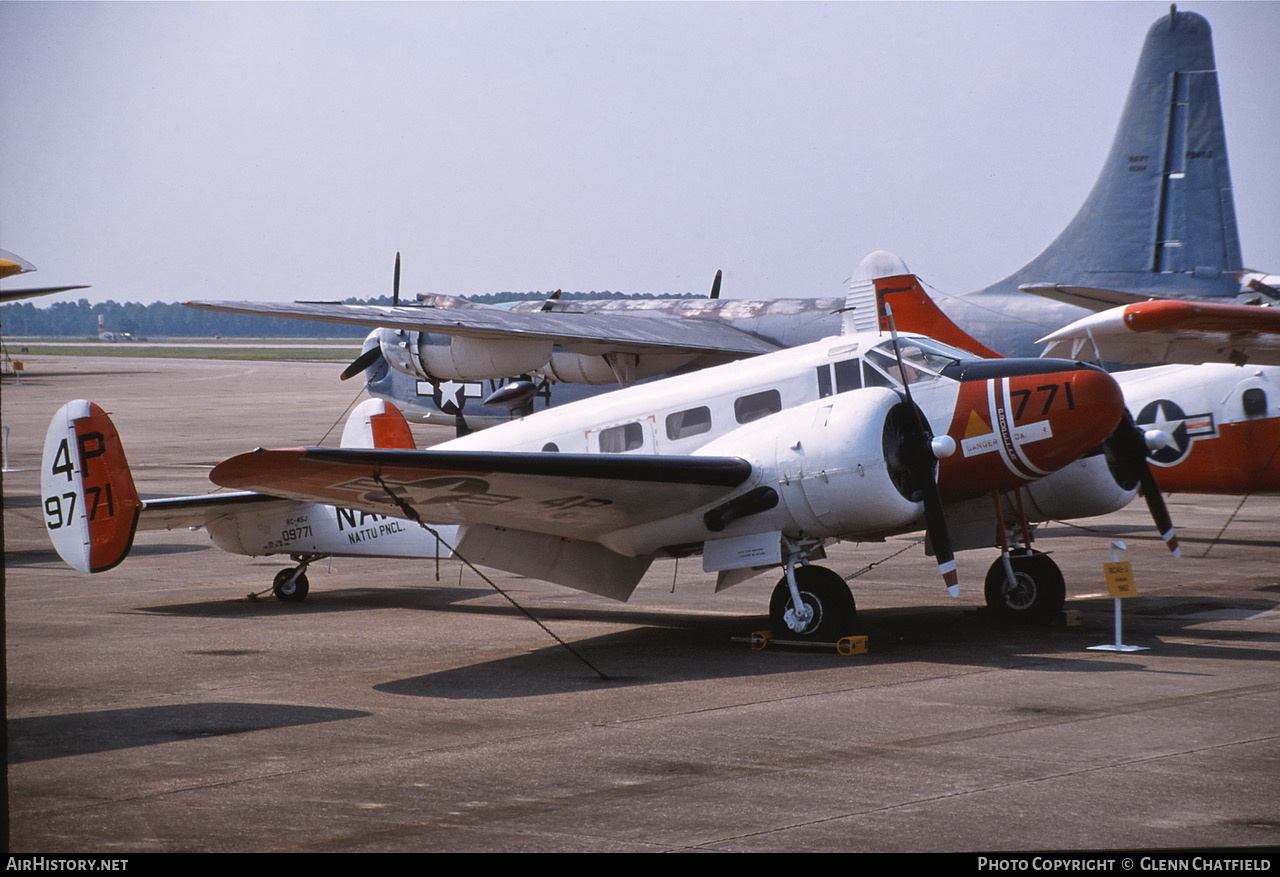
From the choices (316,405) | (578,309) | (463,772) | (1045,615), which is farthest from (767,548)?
(316,405)

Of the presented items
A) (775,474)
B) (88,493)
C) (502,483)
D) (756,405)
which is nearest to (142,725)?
(88,493)

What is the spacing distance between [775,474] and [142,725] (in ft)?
18.2

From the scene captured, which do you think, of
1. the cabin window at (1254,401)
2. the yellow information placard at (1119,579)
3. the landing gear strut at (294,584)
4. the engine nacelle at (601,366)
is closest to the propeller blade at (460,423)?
the engine nacelle at (601,366)

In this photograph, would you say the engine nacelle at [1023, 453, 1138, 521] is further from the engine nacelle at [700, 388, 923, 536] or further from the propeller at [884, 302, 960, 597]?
the engine nacelle at [700, 388, 923, 536]

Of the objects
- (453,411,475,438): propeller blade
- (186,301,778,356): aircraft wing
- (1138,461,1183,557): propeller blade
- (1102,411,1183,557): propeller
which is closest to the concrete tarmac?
(1138,461,1183,557): propeller blade

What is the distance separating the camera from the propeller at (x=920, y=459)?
11.5 metres

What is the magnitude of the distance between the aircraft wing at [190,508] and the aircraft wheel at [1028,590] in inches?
302

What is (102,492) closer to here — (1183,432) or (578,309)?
(1183,432)

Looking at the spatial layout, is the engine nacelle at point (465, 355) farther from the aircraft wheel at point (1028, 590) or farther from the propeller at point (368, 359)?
the aircraft wheel at point (1028, 590)

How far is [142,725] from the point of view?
9.20 meters

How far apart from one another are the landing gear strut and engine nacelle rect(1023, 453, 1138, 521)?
8041 millimetres

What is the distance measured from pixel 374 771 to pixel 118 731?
224 centimetres

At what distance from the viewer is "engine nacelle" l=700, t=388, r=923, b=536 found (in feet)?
37.6

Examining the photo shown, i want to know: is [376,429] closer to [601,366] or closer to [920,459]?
[920,459]
